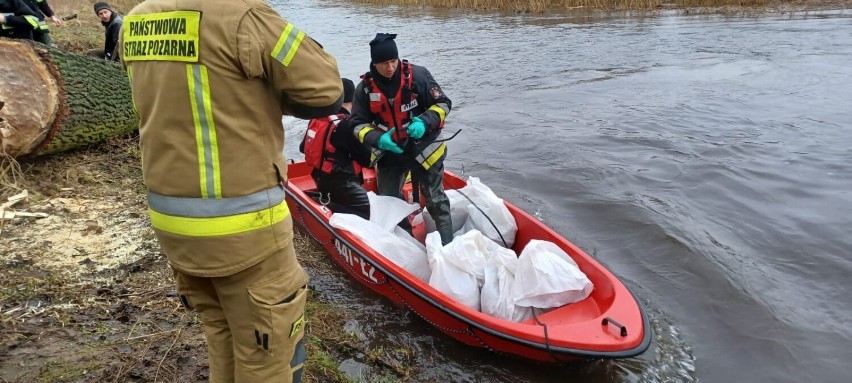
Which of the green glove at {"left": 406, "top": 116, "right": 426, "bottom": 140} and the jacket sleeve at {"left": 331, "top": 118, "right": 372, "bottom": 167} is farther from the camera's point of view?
the jacket sleeve at {"left": 331, "top": 118, "right": 372, "bottom": 167}

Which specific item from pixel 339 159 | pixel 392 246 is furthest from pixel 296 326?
pixel 339 159

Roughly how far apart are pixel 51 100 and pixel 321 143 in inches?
94.4

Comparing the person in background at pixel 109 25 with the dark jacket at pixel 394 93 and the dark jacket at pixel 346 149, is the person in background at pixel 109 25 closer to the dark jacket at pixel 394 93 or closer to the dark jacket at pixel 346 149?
the dark jacket at pixel 346 149

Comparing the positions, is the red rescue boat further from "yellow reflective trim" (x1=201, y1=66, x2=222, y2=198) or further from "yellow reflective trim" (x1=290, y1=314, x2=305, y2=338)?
"yellow reflective trim" (x1=201, y1=66, x2=222, y2=198)

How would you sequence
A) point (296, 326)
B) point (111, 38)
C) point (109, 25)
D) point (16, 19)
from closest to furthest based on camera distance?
point (296, 326) → point (16, 19) → point (109, 25) → point (111, 38)

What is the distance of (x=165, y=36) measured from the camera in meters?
1.80

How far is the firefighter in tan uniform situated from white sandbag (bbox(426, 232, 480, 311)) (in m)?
1.99

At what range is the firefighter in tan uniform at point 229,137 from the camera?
5.86ft

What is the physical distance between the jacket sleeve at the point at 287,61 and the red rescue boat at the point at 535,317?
6.81 feet

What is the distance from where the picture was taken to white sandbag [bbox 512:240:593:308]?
148 inches

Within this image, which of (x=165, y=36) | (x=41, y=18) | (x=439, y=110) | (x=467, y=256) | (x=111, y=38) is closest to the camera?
(x=165, y=36)

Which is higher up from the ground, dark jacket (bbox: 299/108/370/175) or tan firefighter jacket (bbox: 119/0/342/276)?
tan firefighter jacket (bbox: 119/0/342/276)

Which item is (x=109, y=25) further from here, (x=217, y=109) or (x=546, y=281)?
(x=217, y=109)

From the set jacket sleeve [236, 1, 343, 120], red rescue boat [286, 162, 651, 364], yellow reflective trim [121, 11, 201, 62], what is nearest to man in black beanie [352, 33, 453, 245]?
red rescue boat [286, 162, 651, 364]
